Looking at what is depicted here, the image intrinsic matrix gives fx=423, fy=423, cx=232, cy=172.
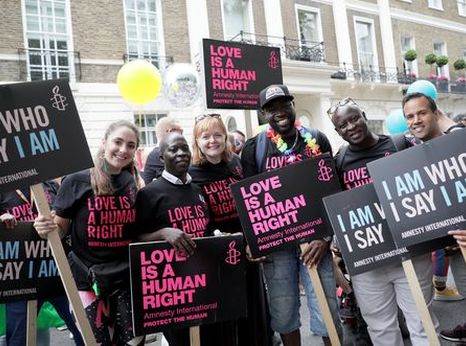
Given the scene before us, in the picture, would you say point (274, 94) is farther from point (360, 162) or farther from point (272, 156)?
point (360, 162)

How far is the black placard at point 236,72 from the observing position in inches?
152

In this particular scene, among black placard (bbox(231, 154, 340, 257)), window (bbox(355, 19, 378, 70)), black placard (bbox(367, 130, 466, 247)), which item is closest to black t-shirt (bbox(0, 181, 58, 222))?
black placard (bbox(231, 154, 340, 257))

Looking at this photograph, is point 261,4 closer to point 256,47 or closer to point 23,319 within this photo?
point 256,47

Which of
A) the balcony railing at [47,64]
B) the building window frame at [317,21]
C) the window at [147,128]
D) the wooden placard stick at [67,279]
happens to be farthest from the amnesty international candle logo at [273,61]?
the building window frame at [317,21]

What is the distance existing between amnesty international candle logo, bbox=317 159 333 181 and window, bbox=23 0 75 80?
1013cm

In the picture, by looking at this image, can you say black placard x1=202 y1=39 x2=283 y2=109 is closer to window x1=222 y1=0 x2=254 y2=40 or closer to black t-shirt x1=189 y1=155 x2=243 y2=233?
black t-shirt x1=189 y1=155 x2=243 y2=233

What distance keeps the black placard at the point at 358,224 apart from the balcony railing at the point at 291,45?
1222cm

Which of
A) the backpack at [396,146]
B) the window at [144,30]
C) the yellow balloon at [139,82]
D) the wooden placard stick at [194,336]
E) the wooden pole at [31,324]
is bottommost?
the wooden placard stick at [194,336]

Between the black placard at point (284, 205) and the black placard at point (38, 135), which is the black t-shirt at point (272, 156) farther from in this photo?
the black placard at point (38, 135)

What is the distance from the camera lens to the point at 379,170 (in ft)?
7.88

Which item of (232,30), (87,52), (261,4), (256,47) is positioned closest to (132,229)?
(256,47)

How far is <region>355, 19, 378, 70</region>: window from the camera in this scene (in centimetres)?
1812

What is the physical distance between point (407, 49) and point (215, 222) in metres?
19.5

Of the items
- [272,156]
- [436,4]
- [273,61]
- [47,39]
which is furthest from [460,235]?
[436,4]
